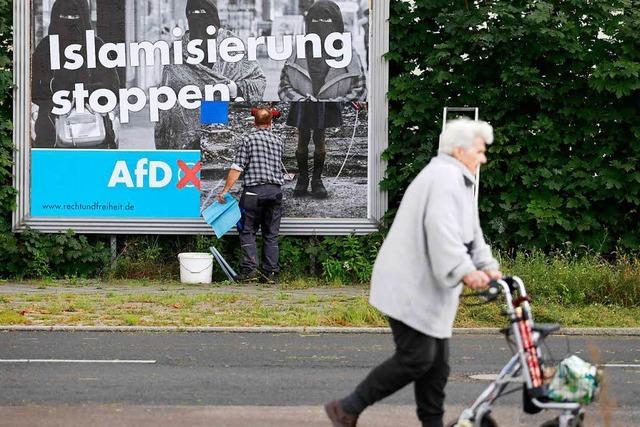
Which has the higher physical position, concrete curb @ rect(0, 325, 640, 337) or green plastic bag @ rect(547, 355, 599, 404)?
green plastic bag @ rect(547, 355, 599, 404)

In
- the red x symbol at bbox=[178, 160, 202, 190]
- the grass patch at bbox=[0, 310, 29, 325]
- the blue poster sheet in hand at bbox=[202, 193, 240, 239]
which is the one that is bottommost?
the grass patch at bbox=[0, 310, 29, 325]

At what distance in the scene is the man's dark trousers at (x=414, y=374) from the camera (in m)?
7.07

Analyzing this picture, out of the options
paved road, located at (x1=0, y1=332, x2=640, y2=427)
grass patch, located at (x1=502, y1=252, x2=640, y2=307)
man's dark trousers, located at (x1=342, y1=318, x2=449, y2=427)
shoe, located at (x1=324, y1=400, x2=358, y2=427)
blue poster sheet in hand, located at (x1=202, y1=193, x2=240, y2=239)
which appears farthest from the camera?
blue poster sheet in hand, located at (x1=202, y1=193, x2=240, y2=239)

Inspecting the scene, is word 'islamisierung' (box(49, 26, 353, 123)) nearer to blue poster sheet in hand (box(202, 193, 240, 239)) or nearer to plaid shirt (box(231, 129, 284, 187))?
plaid shirt (box(231, 129, 284, 187))

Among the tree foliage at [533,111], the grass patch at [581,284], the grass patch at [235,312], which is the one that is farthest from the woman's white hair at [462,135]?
the tree foliage at [533,111]

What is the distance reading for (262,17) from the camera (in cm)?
1809

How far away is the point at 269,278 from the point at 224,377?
7309mm

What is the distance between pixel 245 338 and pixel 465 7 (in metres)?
6.95

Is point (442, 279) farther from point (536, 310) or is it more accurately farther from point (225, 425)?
point (536, 310)

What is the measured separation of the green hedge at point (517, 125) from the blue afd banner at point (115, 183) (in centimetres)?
44

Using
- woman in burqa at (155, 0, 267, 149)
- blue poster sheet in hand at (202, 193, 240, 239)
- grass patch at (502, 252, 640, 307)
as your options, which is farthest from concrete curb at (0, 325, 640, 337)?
woman in burqa at (155, 0, 267, 149)

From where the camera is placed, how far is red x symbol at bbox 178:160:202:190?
59.2ft

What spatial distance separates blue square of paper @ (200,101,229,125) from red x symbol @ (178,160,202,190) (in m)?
0.62

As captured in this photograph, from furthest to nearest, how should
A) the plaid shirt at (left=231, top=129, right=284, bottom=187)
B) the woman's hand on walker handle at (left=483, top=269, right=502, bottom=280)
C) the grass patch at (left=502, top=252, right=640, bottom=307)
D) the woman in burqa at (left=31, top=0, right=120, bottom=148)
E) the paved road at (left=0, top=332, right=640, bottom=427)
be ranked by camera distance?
the woman in burqa at (left=31, top=0, right=120, bottom=148), the plaid shirt at (left=231, top=129, right=284, bottom=187), the grass patch at (left=502, top=252, right=640, bottom=307), the paved road at (left=0, top=332, right=640, bottom=427), the woman's hand on walker handle at (left=483, top=269, right=502, bottom=280)
